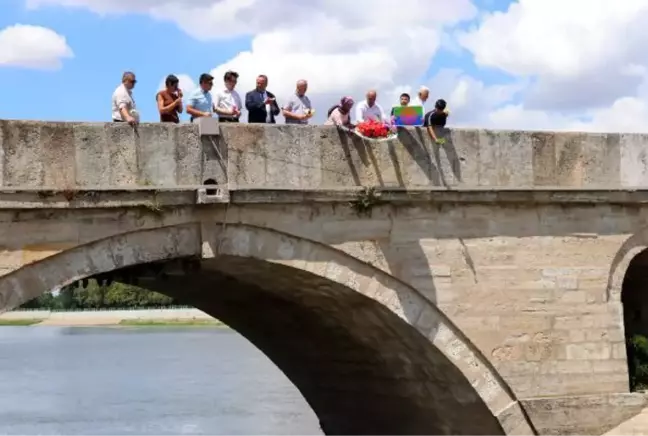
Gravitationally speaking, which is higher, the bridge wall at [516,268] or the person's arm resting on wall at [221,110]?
the person's arm resting on wall at [221,110]

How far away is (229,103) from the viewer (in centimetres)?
1016

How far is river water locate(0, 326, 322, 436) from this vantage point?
18250mm

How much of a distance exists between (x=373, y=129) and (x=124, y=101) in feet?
7.81

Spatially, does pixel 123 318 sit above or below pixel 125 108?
below

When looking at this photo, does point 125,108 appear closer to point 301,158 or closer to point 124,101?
point 124,101

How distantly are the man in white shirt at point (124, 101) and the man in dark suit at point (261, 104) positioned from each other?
1241 millimetres

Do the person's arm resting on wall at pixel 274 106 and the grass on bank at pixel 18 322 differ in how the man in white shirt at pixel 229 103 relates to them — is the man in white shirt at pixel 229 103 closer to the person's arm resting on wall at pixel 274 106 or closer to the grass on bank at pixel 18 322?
the person's arm resting on wall at pixel 274 106

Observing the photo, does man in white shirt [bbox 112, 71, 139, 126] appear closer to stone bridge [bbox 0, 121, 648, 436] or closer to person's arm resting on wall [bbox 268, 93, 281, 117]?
stone bridge [bbox 0, 121, 648, 436]

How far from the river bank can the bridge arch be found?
136 ft

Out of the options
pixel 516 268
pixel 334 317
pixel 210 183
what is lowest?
pixel 334 317

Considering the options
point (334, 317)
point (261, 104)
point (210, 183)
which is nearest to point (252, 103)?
point (261, 104)

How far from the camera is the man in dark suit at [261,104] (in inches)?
408

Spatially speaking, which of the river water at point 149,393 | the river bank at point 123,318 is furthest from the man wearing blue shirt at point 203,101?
the river bank at point 123,318

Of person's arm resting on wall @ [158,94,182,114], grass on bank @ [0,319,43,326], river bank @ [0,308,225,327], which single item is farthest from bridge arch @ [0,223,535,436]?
grass on bank @ [0,319,43,326]
